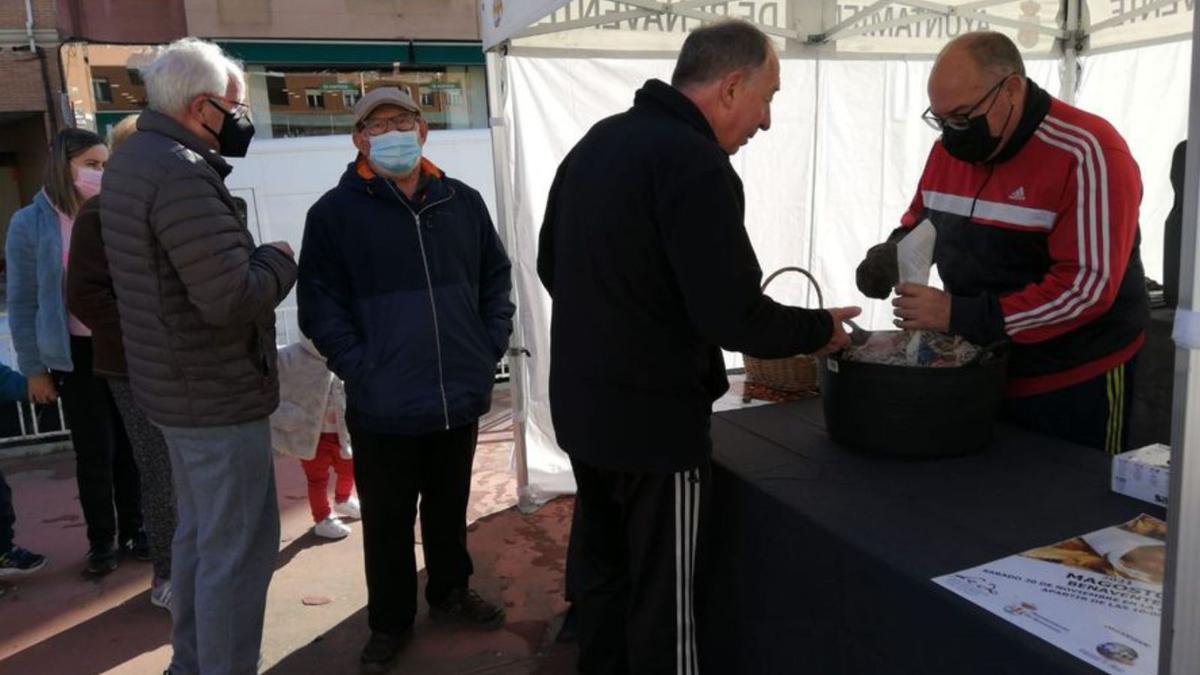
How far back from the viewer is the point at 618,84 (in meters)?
4.15

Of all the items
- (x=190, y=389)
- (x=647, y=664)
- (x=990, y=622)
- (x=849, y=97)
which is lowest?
(x=647, y=664)

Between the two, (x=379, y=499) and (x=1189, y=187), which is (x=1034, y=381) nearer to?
(x=1189, y=187)

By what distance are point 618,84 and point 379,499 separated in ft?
7.87

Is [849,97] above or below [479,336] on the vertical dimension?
above

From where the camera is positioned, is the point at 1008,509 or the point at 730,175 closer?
the point at 1008,509

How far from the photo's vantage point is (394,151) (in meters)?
2.58

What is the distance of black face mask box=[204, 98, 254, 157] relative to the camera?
2.18 m

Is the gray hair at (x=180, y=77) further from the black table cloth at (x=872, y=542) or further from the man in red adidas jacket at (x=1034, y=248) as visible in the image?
the man in red adidas jacket at (x=1034, y=248)

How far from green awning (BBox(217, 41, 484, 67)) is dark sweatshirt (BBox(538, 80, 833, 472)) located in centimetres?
1485

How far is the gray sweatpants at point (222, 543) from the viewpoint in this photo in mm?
2201

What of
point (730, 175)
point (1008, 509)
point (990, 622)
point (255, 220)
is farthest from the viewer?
point (255, 220)

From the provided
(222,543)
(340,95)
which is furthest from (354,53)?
(222,543)

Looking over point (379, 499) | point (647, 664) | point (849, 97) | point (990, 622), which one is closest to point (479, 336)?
point (379, 499)

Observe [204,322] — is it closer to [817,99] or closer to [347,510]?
[347,510]
